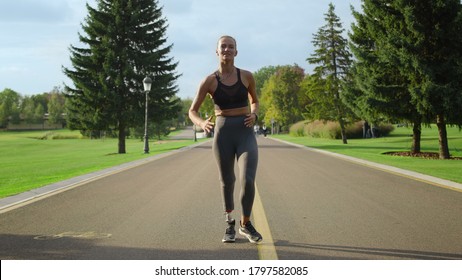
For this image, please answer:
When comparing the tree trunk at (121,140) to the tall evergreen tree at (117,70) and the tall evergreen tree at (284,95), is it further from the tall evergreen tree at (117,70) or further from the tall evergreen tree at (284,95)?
the tall evergreen tree at (284,95)

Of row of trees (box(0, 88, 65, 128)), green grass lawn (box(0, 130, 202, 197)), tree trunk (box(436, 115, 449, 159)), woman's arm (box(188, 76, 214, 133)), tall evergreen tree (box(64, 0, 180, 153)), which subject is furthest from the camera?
row of trees (box(0, 88, 65, 128))

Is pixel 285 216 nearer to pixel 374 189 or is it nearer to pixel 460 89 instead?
pixel 374 189

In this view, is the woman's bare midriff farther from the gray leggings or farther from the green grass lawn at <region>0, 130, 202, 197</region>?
the green grass lawn at <region>0, 130, 202, 197</region>

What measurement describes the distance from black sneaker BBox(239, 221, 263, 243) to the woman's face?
1.91m

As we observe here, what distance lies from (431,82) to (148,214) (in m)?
15.6

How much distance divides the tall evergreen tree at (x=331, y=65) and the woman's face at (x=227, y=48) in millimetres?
38258

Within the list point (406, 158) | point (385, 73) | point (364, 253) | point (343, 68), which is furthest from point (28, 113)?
point (364, 253)

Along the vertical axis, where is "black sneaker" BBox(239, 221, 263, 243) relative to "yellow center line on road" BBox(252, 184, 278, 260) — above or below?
above

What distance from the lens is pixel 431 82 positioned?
17469 mm

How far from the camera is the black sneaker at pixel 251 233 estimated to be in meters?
4.45

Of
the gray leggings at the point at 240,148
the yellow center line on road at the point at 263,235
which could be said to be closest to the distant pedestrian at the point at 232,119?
the gray leggings at the point at 240,148

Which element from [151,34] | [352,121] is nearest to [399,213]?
[151,34]

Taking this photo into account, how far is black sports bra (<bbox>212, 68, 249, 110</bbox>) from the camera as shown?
4.40 m

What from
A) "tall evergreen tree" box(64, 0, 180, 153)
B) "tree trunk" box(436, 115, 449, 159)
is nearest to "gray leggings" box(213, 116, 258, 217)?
"tree trunk" box(436, 115, 449, 159)
